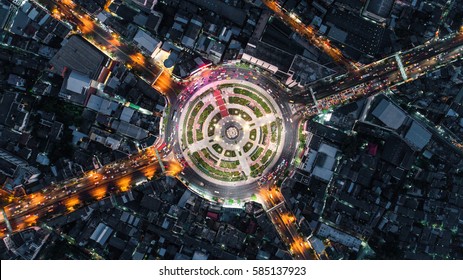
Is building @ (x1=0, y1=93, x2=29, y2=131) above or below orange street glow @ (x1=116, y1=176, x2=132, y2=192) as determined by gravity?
above

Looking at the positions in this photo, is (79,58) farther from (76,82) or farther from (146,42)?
(146,42)

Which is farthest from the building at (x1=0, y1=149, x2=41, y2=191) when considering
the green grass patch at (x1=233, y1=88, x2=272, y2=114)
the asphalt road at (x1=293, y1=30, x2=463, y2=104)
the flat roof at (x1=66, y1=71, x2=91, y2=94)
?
the asphalt road at (x1=293, y1=30, x2=463, y2=104)

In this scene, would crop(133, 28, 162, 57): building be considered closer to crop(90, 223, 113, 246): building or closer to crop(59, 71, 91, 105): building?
crop(59, 71, 91, 105): building

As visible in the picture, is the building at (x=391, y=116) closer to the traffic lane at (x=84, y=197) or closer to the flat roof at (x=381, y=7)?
the flat roof at (x=381, y=7)

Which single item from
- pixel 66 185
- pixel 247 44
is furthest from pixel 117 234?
pixel 247 44

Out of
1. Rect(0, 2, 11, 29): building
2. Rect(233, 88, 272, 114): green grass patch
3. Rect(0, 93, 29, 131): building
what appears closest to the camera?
Rect(0, 93, 29, 131): building

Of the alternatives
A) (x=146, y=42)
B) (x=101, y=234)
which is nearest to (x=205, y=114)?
(x=146, y=42)

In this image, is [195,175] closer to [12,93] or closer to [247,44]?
[247,44]

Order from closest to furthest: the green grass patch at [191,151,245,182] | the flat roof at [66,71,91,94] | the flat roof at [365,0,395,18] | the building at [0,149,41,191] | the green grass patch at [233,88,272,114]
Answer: the building at [0,149,41,191] < the flat roof at [66,71,91,94] < the flat roof at [365,0,395,18] < the green grass patch at [191,151,245,182] < the green grass patch at [233,88,272,114]
